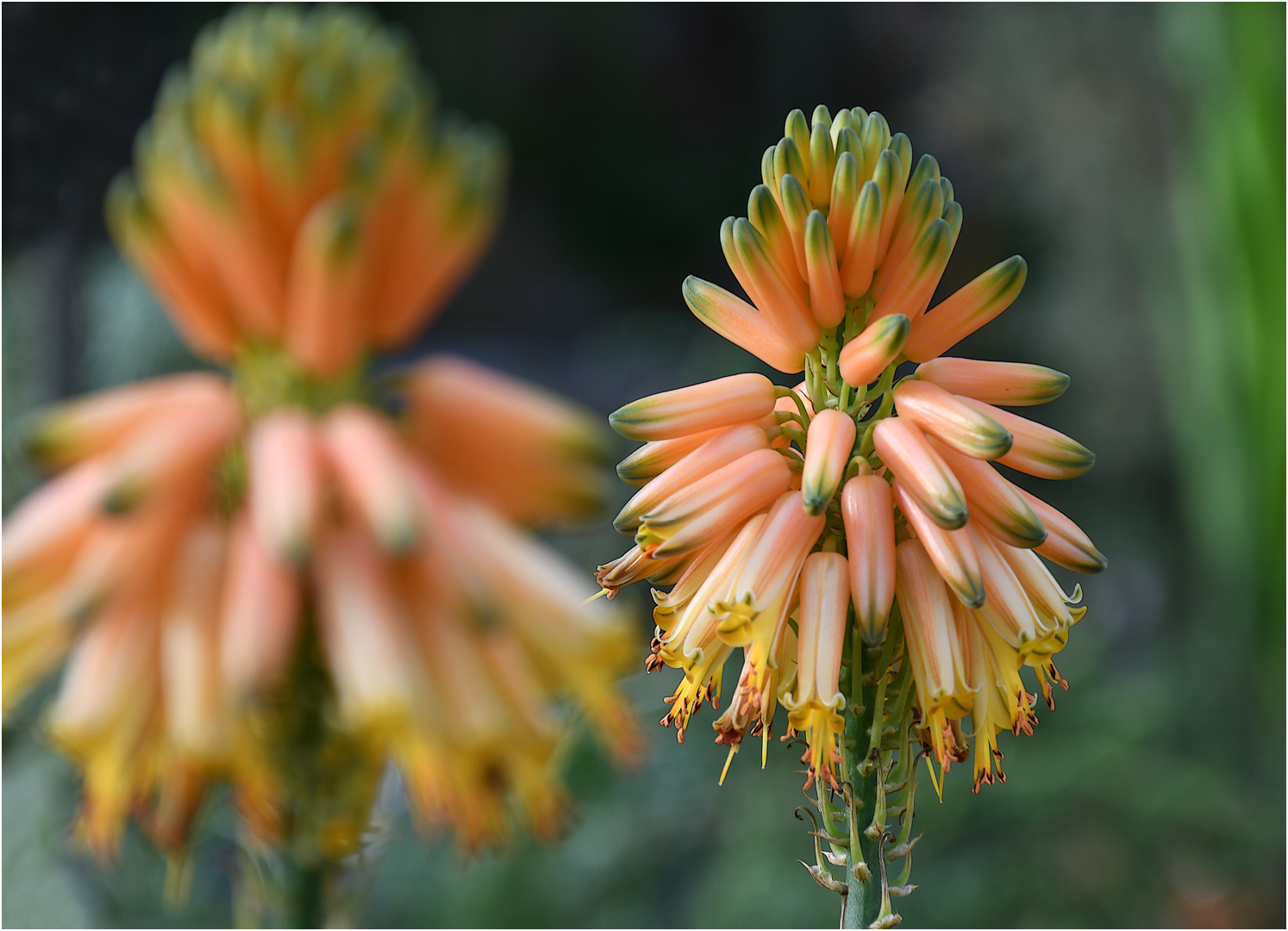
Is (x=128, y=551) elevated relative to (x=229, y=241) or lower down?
lower down

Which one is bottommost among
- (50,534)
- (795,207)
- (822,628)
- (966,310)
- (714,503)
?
(822,628)

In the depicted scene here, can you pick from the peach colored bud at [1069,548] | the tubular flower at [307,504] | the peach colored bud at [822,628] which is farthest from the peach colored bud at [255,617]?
the peach colored bud at [1069,548]

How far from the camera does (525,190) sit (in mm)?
9508

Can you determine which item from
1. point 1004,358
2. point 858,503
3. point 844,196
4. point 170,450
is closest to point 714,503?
point 858,503

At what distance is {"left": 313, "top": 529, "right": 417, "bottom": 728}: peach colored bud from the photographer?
0.66 meters

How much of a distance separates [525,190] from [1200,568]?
21.0 feet

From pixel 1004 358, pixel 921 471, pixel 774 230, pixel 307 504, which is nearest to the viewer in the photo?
pixel 307 504

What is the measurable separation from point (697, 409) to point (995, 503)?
A: 1.10 ft

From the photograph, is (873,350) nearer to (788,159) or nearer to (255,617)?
(788,159)

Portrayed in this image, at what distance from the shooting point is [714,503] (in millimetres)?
1146

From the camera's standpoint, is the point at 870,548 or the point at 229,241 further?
the point at 870,548

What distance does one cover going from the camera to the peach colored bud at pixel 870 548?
1.08 metres

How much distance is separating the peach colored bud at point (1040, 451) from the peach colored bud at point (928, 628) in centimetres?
15

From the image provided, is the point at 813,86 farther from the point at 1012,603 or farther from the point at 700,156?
the point at 1012,603
